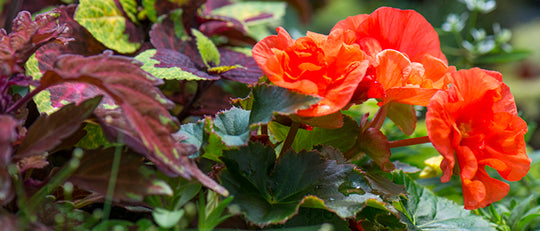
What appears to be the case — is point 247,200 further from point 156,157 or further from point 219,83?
point 219,83

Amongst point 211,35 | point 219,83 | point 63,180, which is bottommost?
point 219,83

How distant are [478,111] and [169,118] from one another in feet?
1.12

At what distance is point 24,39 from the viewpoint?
456mm

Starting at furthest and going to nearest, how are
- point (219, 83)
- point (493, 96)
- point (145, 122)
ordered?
point (219, 83) < point (493, 96) < point (145, 122)

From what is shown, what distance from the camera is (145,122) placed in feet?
1.30

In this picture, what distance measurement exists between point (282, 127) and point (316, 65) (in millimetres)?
125

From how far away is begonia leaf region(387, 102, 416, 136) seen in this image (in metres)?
0.52

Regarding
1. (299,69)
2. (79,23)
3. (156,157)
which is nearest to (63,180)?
(156,157)

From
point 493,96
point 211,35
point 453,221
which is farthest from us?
point 211,35

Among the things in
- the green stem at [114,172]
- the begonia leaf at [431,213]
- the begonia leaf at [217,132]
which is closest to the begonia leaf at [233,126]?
the begonia leaf at [217,132]

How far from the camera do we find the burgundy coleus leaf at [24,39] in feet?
1.38

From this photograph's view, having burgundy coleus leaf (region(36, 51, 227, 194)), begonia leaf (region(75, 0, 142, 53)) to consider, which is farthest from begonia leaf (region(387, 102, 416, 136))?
begonia leaf (region(75, 0, 142, 53))

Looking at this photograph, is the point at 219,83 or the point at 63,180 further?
the point at 219,83

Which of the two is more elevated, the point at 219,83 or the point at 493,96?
the point at 493,96
